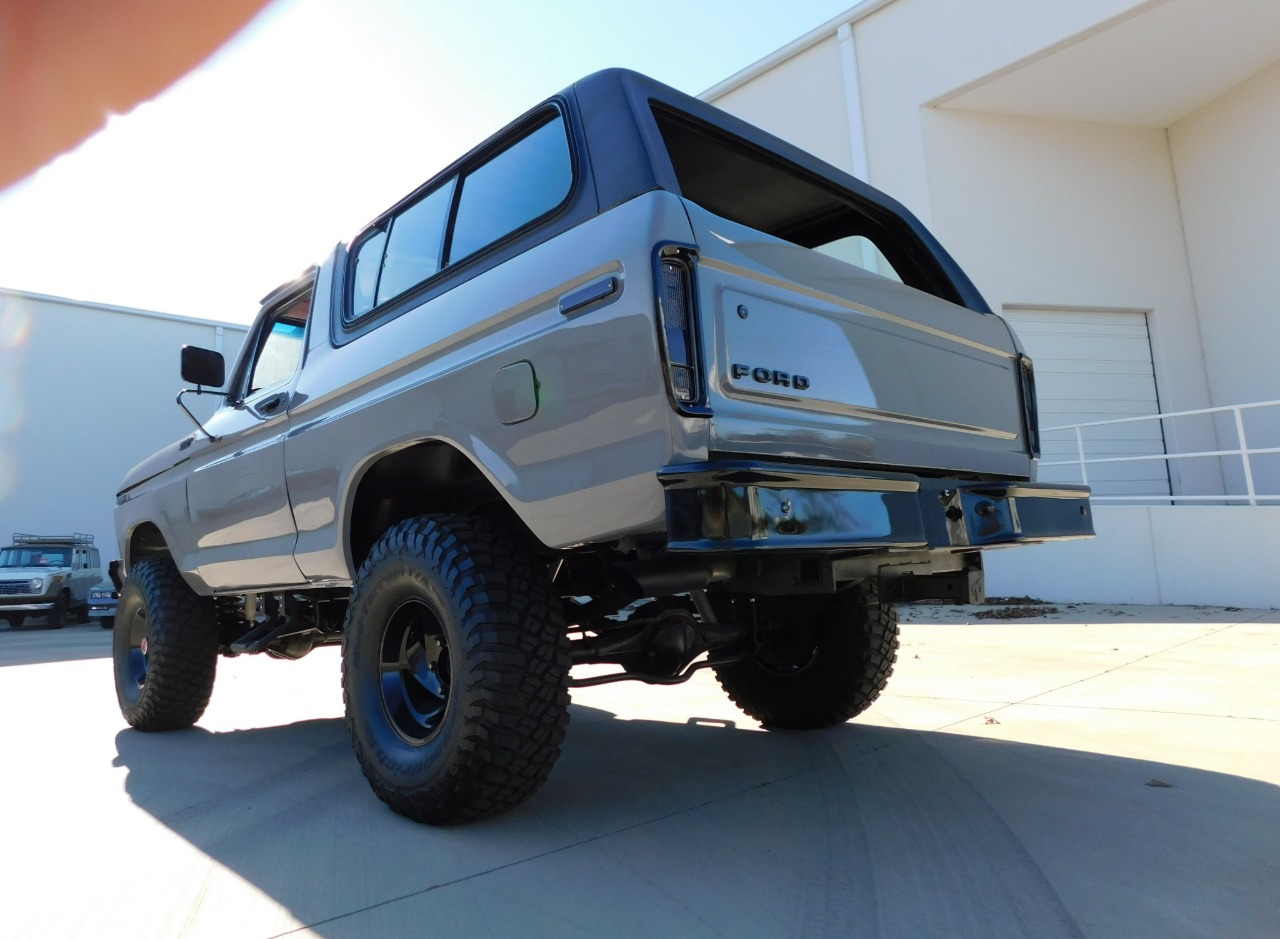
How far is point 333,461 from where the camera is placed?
284 cm

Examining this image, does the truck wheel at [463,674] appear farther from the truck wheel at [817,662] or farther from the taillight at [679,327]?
the truck wheel at [817,662]

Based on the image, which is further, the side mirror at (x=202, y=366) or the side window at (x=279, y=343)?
the side window at (x=279, y=343)

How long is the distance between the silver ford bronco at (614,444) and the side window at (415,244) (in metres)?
0.02

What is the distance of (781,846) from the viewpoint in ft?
6.97

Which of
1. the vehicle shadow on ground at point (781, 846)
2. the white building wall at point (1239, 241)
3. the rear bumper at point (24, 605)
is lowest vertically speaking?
the vehicle shadow on ground at point (781, 846)

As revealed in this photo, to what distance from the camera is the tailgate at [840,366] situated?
6.51ft

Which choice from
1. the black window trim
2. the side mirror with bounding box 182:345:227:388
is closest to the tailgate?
the black window trim

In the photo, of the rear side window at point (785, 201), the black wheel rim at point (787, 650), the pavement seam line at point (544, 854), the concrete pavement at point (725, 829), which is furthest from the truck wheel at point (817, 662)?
the rear side window at point (785, 201)

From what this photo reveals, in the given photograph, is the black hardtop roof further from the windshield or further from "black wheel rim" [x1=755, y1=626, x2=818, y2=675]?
the windshield

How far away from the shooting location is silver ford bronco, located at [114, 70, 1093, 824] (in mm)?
1932

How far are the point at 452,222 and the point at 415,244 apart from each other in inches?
10.0

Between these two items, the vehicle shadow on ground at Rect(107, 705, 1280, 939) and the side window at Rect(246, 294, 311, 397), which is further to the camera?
the side window at Rect(246, 294, 311, 397)

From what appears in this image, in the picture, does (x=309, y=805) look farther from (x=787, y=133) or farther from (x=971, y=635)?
(x=787, y=133)

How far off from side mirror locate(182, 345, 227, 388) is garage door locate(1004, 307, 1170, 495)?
32.1ft
